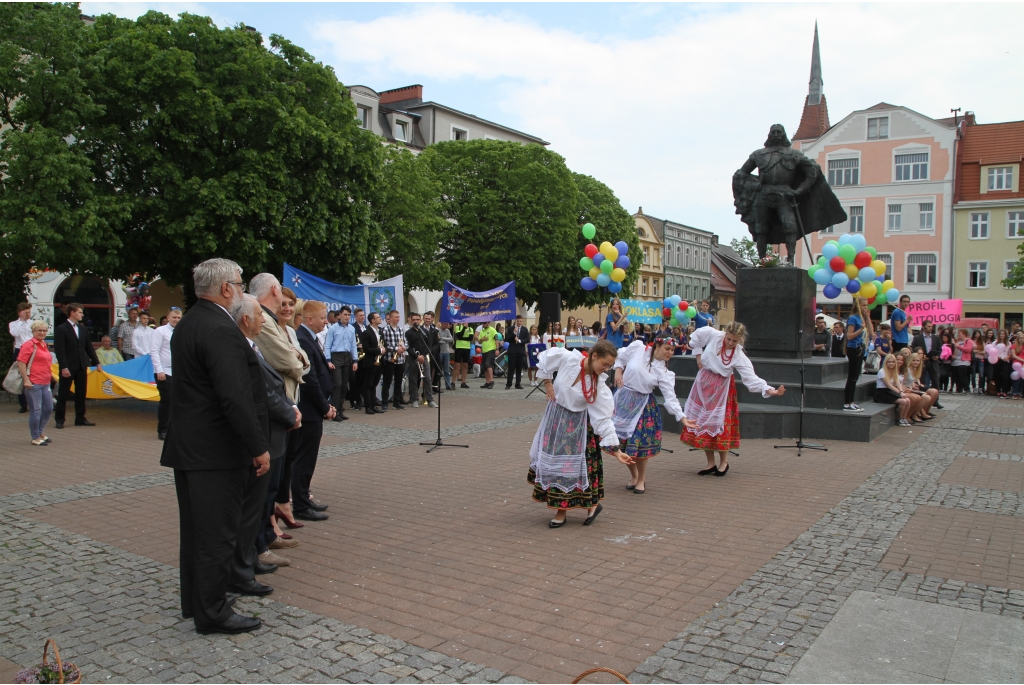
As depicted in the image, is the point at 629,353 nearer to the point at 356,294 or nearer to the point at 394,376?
the point at 394,376

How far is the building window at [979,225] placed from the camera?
46.6m

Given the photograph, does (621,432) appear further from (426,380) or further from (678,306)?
(678,306)

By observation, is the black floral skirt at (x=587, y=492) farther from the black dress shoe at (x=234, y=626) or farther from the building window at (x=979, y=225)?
the building window at (x=979, y=225)

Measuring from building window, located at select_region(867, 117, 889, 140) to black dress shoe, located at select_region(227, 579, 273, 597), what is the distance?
52231 mm

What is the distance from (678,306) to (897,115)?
3657 cm

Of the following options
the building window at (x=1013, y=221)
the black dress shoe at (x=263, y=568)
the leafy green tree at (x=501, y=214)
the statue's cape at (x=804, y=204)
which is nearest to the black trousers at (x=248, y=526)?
the black dress shoe at (x=263, y=568)

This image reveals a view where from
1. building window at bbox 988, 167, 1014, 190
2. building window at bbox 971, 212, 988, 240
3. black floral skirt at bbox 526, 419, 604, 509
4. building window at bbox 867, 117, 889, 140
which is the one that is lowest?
black floral skirt at bbox 526, 419, 604, 509

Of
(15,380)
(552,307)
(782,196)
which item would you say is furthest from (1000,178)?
(15,380)

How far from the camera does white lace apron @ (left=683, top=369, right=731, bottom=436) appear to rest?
364 inches

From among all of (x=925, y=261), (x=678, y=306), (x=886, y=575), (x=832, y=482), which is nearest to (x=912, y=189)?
(x=925, y=261)

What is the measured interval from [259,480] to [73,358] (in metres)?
9.83

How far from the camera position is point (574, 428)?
6777 millimetres

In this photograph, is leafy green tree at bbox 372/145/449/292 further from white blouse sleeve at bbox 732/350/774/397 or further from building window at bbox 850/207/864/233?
building window at bbox 850/207/864/233

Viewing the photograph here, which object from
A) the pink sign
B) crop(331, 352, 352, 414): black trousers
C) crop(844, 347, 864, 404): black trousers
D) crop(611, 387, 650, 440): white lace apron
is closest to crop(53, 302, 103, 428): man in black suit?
crop(331, 352, 352, 414): black trousers
